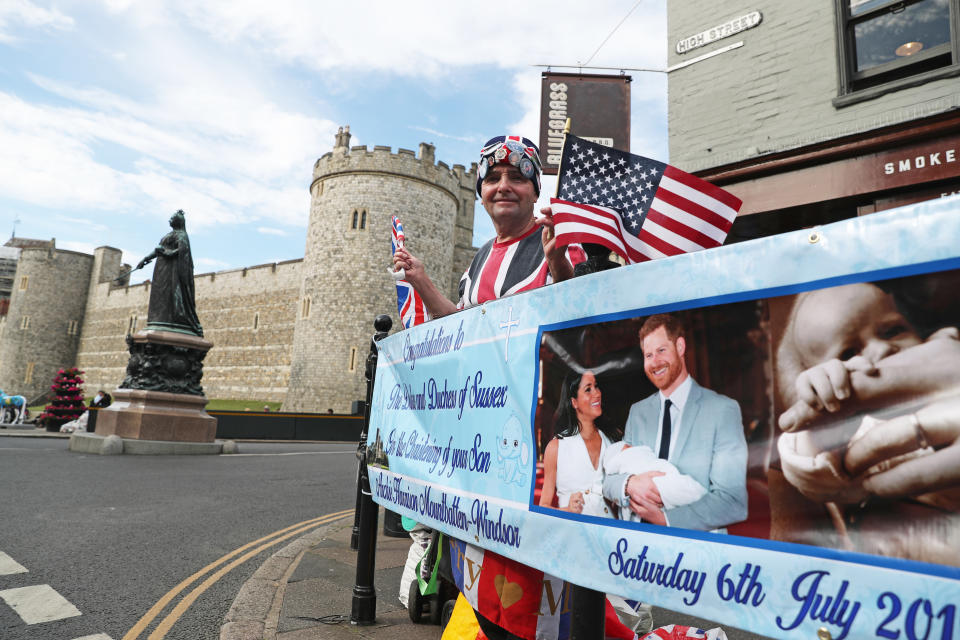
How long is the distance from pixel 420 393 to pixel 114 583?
268cm

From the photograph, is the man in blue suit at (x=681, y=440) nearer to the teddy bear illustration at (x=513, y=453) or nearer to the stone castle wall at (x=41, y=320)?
the teddy bear illustration at (x=513, y=453)

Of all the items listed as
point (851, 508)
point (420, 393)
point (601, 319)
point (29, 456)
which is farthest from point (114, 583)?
point (29, 456)

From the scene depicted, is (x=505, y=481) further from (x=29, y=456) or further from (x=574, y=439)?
(x=29, y=456)

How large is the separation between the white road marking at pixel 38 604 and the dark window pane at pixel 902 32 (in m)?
8.28

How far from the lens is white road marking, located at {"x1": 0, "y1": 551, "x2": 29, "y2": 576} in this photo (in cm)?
366

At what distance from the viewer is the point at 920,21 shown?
600cm

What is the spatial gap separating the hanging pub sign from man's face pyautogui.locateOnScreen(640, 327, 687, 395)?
7673mm

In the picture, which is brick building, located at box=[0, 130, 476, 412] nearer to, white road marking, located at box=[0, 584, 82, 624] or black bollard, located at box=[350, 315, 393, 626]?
white road marking, located at box=[0, 584, 82, 624]

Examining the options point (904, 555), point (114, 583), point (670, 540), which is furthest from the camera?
point (114, 583)

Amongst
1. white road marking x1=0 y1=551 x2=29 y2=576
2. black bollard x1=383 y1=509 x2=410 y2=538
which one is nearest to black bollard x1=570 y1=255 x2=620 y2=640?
black bollard x1=383 y1=509 x2=410 y2=538

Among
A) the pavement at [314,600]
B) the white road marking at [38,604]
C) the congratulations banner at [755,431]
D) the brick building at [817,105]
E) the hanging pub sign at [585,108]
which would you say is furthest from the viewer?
the hanging pub sign at [585,108]

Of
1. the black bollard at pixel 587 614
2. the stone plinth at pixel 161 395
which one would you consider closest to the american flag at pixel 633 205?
the black bollard at pixel 587 614

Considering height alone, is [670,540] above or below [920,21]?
below

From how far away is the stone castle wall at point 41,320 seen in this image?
49.8 metres
